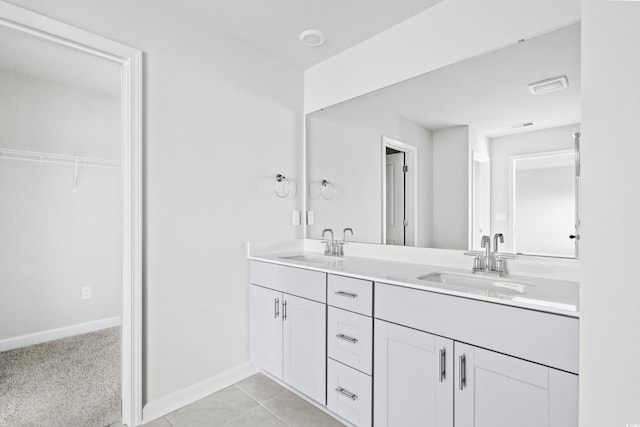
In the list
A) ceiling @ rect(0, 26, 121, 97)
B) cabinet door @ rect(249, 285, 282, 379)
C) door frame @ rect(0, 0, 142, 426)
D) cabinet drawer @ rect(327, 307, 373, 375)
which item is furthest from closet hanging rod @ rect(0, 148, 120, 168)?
cabinet drawer @ rect(327, 307, 373, 375)

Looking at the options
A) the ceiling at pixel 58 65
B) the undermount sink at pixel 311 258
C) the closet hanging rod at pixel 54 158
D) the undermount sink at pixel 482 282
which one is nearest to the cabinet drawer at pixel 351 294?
the undermount sink at pixel 482 282

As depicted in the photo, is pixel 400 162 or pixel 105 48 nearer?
pixel 105 48

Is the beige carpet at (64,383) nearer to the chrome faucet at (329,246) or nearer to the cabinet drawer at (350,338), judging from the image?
the cabinet drawer at (350,338)

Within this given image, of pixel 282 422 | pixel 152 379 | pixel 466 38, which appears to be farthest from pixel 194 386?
pixel 466 38

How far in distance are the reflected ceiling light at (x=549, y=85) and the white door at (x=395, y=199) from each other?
0.77 metres

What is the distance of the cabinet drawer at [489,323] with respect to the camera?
100cm

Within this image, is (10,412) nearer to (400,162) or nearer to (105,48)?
(105,48)

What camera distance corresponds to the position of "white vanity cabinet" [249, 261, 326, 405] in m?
1.78

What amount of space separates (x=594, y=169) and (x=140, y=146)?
197 cm

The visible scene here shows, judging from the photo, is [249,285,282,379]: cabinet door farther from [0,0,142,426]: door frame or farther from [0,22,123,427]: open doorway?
[0,22,123,427]: open doorway

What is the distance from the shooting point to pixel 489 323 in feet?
3.79

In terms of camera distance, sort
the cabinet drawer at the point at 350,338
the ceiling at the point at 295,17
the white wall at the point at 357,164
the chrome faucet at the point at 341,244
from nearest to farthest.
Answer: the cabinet drawer at the point at 350,338, the ceiling at the point at 295,17, the white wall at the point at 357,164, the chrome faucet at the point at 341,244

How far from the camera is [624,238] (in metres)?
0.59

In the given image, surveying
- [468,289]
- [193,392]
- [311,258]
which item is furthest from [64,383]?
[468,289]
